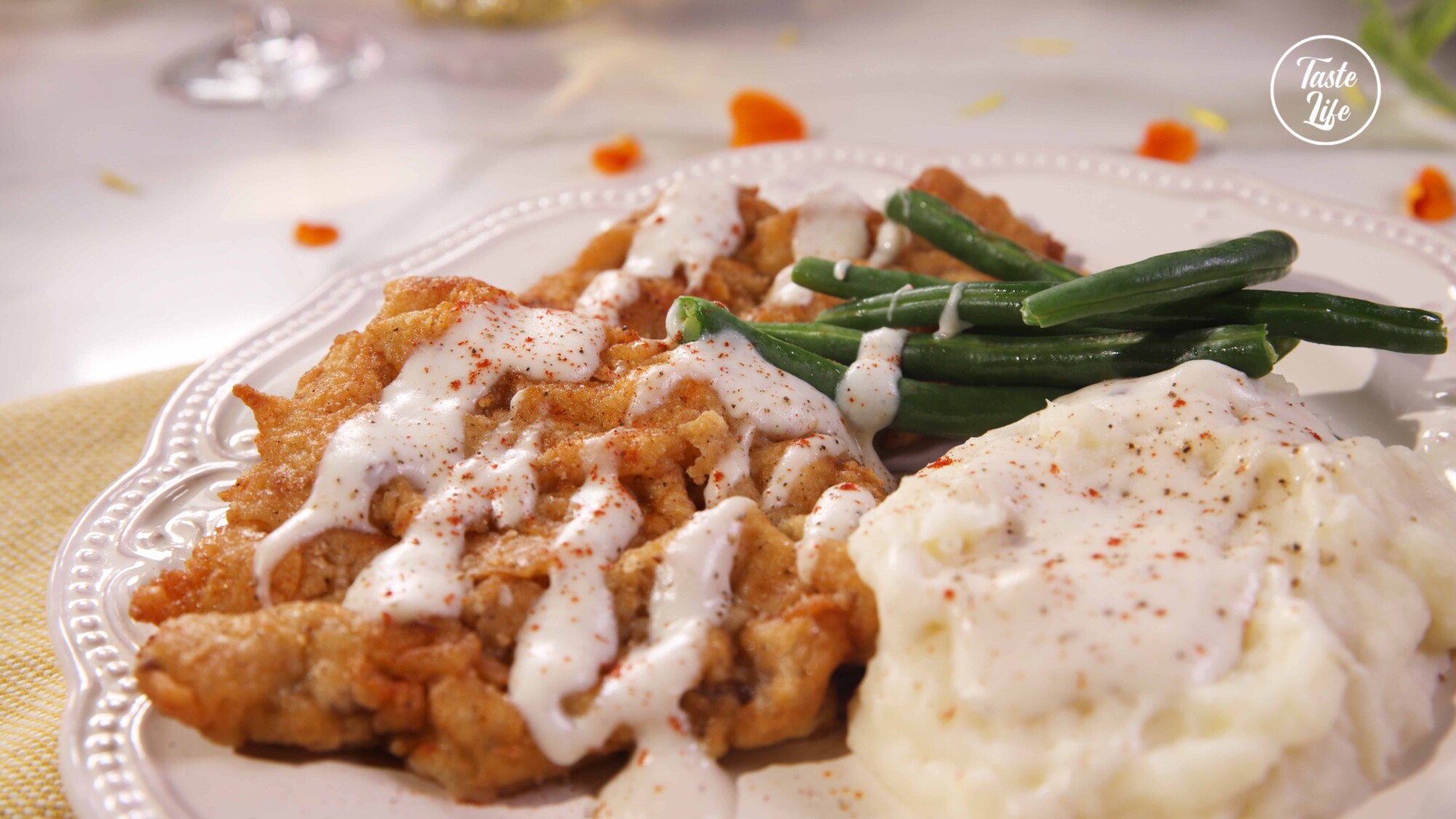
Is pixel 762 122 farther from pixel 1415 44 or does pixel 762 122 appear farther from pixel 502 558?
pixel 502 558

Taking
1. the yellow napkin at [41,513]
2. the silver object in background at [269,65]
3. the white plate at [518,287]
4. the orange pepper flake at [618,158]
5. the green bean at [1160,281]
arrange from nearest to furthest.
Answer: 1. the white plate at [518,287]
2. the yellow napkin at [41,513]
3. the green bean at [1160,281]
4. the orange pepper flake at [618,158]
5. the silver object in background at [269,65]

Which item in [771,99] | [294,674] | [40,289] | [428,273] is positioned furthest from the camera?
[771,99]

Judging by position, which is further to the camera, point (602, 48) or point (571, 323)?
point (602, 48)

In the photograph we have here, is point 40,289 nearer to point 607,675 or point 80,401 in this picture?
point 80,401

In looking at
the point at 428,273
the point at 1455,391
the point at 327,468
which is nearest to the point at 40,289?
the point at 428,273

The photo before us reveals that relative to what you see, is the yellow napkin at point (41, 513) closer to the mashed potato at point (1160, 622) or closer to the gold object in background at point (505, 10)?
the mashed potato at point (1160, 622)

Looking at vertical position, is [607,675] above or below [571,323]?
below

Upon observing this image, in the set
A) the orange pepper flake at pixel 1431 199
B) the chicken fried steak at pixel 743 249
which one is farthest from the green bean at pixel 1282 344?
the orange pepper flake at pixel 1431 199
